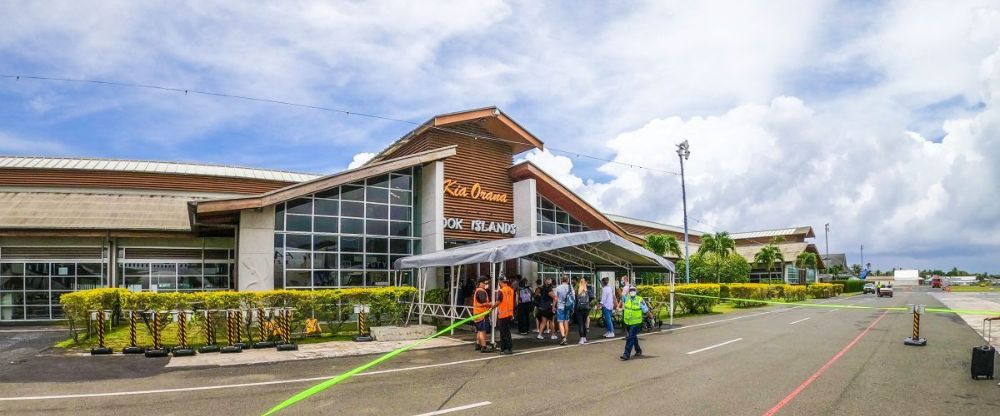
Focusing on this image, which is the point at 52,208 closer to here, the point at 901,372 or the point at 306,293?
the point at 306,293

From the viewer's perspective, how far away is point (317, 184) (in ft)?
65.2

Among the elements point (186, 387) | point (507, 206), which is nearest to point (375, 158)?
point (507, 206)

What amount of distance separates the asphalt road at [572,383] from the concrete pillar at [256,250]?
6.02m

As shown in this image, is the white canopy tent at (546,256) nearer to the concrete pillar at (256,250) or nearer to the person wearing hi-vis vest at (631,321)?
the person wearing hi-vis vest at (631,321)

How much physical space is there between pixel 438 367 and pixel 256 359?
399 cm

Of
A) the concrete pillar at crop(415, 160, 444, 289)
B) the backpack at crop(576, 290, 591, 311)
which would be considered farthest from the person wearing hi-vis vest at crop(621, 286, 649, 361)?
the concrete pillar at crop(415, 160, 444, 289)

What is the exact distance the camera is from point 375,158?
26.3 m

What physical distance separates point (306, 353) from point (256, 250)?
642 cm

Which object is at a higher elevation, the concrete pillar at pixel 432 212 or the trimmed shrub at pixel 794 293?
the concrete pillar at pixel 432 212

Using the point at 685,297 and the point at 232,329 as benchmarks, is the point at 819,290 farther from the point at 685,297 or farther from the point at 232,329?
the point at 232,329

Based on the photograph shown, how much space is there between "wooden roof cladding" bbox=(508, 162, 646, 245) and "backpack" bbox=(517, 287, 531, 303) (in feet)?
23.9

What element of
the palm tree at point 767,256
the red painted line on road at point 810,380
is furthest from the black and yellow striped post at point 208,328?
the palm tree at point 767,256

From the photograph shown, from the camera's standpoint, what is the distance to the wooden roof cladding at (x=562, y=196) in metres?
24.9

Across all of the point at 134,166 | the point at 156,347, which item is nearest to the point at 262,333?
the point at 156,347
